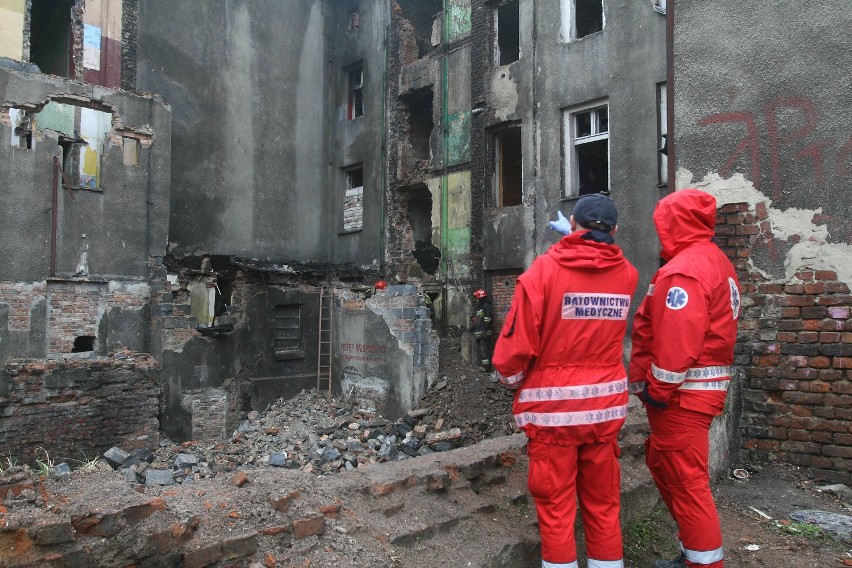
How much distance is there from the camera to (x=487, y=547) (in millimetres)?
3359

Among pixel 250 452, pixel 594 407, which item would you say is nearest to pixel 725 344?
pixel 594 407

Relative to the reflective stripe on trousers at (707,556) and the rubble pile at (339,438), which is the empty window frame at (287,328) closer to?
the rubble pile at (339,438)

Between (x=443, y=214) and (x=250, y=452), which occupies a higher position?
(x=443, y=214)

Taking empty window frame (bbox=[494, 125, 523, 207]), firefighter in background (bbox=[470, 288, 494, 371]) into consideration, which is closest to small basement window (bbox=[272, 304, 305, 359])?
firefighter in background (bbox=[470, 288, 494, 371])

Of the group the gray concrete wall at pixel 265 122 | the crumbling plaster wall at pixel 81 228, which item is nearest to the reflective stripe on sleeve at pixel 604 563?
the crumbling plaster wall at pixel 81 228

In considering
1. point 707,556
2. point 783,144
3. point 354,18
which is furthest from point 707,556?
point 354,18

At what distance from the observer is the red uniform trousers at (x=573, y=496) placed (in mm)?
2805

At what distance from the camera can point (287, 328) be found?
14031mm

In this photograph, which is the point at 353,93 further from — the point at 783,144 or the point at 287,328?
the point at 783,144

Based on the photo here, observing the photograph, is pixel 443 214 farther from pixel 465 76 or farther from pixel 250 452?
pixel 250 452

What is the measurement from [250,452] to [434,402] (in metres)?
2.99

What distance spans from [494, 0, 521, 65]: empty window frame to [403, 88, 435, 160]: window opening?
2.56 meters

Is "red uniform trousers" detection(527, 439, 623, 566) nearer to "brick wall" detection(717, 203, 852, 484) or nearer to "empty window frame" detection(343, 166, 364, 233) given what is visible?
"brick wall" detection(717, 203, 852, 484)

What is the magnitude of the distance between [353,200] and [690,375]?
15750 millimetres
